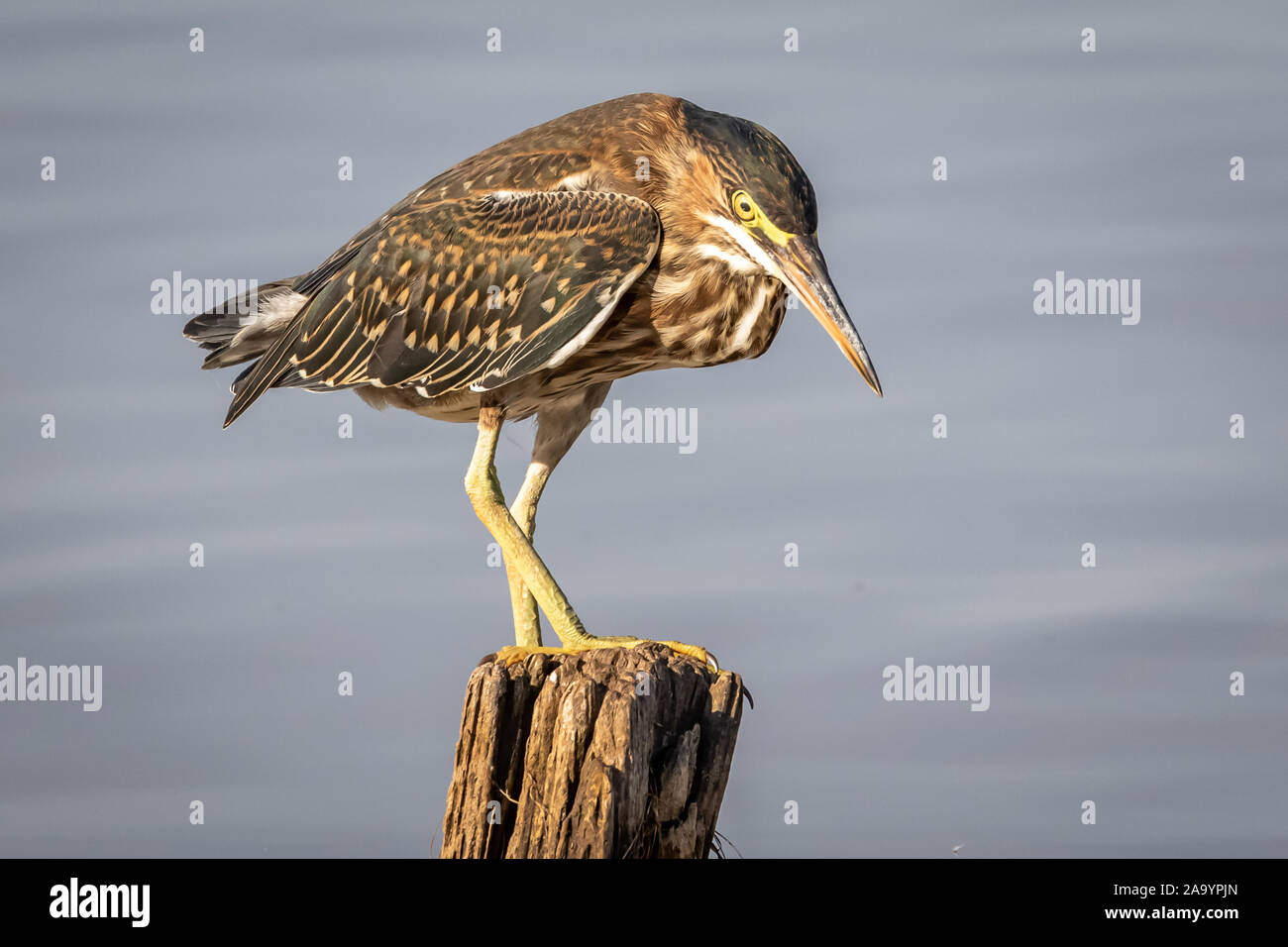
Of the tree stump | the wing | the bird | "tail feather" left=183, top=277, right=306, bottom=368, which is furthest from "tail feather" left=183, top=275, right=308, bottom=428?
the tree stump

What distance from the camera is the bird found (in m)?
7.65

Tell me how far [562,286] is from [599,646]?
1985 mm

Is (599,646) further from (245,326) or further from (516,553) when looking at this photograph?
(245,326)

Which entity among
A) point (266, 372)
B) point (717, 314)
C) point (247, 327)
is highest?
point (247, 327)

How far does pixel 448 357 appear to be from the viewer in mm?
8258

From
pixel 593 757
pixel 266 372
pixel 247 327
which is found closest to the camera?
pixel 593 757

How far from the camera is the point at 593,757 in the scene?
648 cm

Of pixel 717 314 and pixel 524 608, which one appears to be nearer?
pixel 717 314

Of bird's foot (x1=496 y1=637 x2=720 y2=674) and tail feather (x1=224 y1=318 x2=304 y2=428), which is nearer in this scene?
bird's foot (x1=496 y1=637 x2=720 y2=674)

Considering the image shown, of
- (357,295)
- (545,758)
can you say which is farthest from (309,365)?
(545,758)

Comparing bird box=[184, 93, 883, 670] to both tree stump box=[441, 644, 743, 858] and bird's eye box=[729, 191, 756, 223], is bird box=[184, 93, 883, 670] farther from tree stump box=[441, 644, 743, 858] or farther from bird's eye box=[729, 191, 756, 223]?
tree stump box=[441, 644, 743, 858]

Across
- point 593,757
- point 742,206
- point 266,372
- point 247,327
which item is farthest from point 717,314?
point 247,327

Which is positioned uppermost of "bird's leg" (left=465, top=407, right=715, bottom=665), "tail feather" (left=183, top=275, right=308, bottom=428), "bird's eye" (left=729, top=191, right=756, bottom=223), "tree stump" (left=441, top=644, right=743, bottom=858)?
"bird's eye" (left=729, top=191, right=756, bottom=223)

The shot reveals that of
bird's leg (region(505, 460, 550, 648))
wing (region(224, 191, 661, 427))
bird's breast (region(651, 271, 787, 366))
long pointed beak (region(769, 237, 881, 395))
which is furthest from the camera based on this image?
bird's leg (region(505, 460, 550, 648))
